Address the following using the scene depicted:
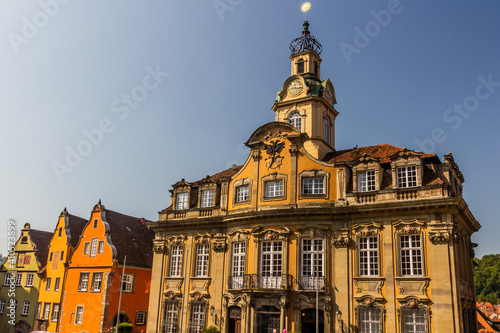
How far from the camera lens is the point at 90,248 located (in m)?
40.9

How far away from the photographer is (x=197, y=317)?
3170cm

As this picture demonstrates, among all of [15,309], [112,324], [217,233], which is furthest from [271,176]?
[15,309]

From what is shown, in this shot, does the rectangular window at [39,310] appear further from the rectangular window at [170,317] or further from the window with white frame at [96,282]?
the rectangular window at [170,317]

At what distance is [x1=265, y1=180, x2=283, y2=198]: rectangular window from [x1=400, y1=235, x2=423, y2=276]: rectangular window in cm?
867

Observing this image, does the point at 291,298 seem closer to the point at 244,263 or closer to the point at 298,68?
the point at 244,263

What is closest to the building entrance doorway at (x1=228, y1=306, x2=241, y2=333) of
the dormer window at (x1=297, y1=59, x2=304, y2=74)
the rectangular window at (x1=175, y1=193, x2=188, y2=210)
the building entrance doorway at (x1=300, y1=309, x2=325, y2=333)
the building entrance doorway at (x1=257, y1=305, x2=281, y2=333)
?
the building entrance doorway at (x1=257, y1=305, x2=281, y2=333)

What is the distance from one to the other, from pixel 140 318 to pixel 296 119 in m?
21.9

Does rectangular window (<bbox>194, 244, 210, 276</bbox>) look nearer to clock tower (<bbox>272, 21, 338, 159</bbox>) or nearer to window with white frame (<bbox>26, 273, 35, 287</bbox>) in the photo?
clock tower (<bbox>272, 21, 338, 159</bbox>)

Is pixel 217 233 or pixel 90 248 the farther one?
pixel 90 248

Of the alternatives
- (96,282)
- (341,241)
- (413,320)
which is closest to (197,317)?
(341,241)

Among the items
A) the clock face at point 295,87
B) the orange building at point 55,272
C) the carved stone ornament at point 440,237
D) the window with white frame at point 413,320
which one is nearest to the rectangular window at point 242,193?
the clock face at point 295,87

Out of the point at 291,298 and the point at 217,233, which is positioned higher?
the point at 217,233

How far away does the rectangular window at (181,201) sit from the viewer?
35375 millimetres

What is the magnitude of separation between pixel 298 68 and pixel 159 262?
19.9 m
